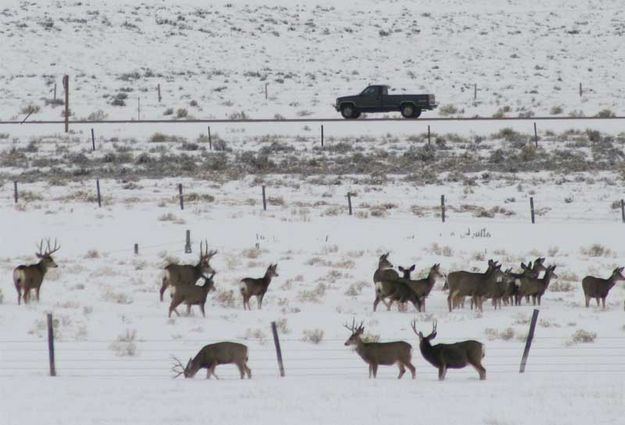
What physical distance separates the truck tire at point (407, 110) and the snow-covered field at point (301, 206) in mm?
2155

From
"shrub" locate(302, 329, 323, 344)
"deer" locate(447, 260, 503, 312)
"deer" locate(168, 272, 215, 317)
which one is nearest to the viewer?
"shrub" locate(302, 329, 323, 344)

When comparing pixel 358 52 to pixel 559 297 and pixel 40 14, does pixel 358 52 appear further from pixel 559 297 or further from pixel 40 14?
pixel 559 297

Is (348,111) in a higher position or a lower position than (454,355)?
higher

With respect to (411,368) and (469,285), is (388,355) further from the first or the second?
(469,285)

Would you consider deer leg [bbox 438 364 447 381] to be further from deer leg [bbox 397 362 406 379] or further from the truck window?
the truck window

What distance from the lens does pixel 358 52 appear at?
2825 inches

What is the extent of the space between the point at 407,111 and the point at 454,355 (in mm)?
38473

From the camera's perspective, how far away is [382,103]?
51438 millimetres

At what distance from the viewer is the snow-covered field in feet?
43.5

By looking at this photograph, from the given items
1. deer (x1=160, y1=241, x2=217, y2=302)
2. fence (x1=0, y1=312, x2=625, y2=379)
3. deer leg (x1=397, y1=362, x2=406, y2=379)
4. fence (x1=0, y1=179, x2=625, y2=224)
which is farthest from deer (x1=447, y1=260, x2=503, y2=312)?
fence (x1=0, y1=179, x2=625, y2=224)

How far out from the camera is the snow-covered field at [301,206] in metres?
13.3

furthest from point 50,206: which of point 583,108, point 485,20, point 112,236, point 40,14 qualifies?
point 485,20

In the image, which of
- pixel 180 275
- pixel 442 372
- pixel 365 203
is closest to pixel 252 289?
pixel 180 275

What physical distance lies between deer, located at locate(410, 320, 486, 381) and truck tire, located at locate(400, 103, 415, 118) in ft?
125
